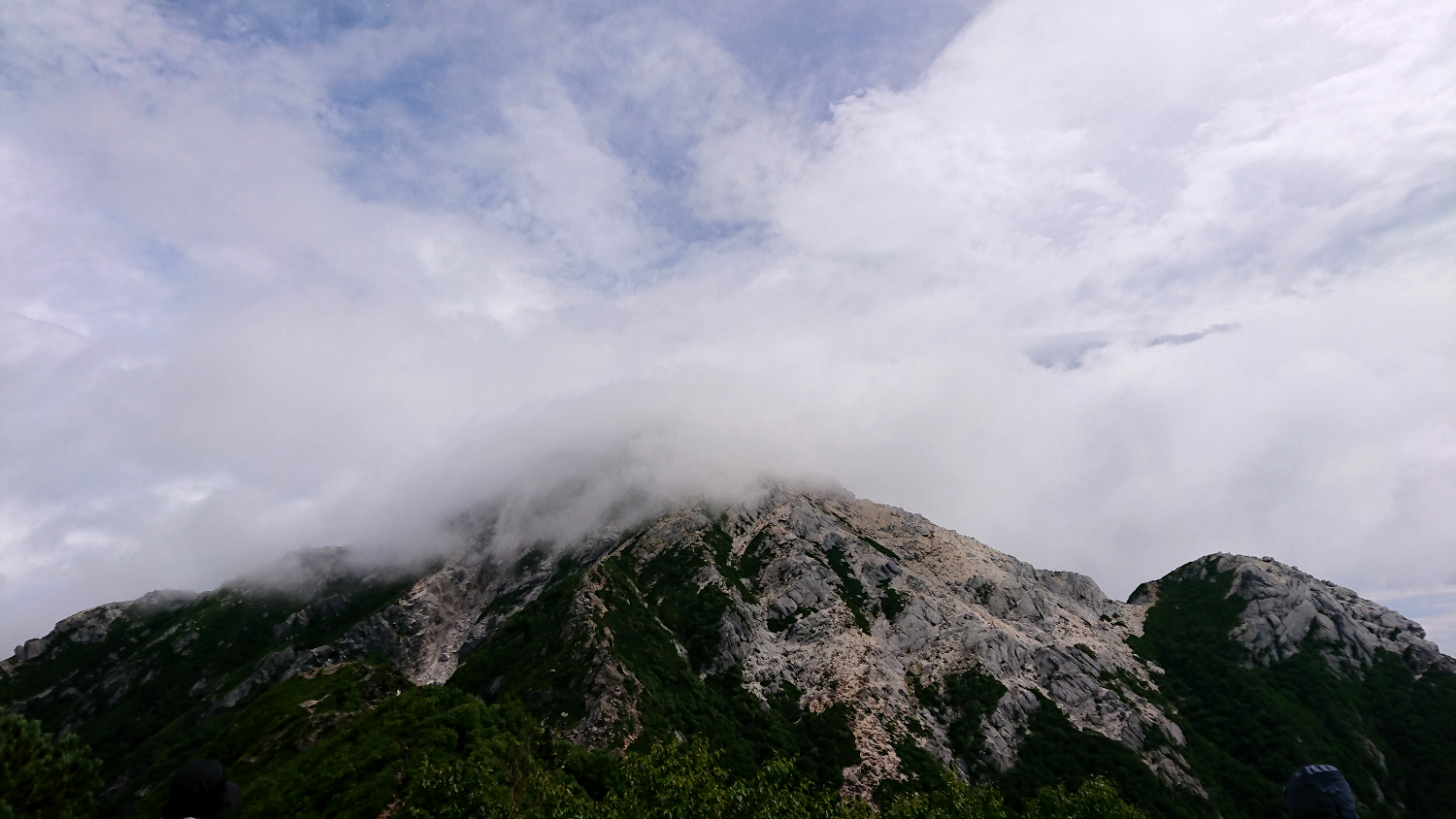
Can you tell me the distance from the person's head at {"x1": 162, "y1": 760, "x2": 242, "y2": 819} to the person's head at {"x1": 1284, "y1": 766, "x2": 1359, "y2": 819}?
1848cm

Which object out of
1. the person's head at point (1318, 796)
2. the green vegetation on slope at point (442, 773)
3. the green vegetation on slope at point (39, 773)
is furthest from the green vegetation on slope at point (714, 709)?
the person's head at point (1318, 796)

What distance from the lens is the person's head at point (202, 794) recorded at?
447 inches

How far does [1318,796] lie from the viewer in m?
12.0

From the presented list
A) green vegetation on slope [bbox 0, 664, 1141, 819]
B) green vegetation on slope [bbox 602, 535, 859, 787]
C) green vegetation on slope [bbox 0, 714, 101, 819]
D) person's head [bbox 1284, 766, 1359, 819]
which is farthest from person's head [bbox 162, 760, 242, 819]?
green vegetation on slope [bbox 602, 535, 859, 787]

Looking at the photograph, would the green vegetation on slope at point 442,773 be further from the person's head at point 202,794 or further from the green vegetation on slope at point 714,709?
the green vegetation on slope at point 714,709

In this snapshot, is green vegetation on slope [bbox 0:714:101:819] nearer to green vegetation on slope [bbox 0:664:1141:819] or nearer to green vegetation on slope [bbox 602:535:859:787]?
green vegetation on slope [bbox 0:664:1141:819]

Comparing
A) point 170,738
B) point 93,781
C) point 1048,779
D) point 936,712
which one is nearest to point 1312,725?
point 1048,779

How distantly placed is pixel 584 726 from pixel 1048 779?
377 feet

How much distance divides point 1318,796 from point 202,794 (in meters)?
19.9

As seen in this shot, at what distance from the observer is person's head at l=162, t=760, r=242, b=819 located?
1134 centimetres

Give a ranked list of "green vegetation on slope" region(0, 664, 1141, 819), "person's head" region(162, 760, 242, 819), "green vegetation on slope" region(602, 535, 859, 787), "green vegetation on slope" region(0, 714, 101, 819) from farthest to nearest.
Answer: "green vegetation on slope" region(602, 535, 859, 787), "green vegetation on slope" region(0, 664, 1141, 819), "green vegetation on slope" region(0, 714, 101, 819), "person's head" region(162, 760, 242, 819)

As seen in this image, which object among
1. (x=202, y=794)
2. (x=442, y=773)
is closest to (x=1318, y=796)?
(x=202, y=794)

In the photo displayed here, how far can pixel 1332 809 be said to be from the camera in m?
11.6

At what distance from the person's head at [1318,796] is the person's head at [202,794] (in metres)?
18.5
